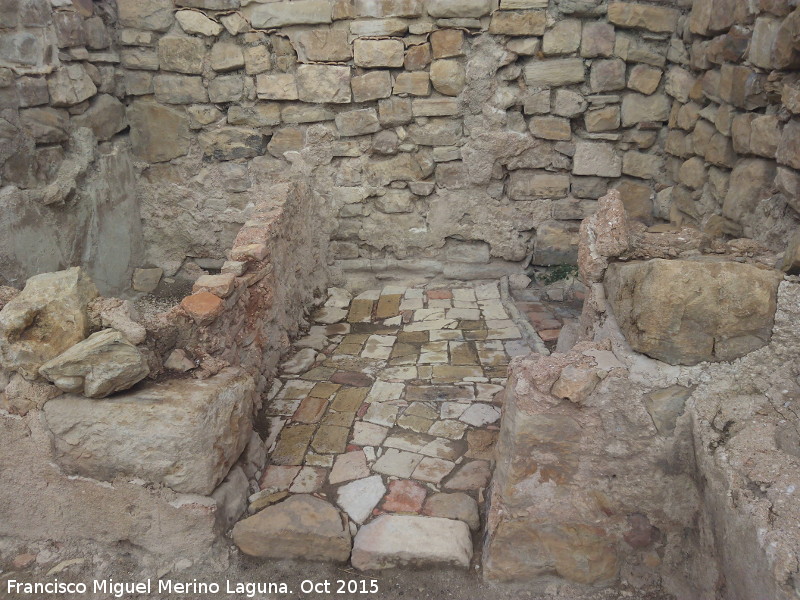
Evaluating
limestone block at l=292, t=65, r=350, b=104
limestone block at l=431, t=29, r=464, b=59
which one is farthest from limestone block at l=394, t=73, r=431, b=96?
limestone block at l=292, t=65, r=350, b=104

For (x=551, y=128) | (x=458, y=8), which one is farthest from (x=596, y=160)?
(x=458, y=8)

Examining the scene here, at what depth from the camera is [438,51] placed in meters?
5.01

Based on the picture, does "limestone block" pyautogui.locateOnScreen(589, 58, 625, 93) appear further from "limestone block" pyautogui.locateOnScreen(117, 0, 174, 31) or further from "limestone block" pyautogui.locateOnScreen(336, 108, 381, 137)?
"limestone block" pyautogui.locateOnScreen(117, 0, 174, 31)

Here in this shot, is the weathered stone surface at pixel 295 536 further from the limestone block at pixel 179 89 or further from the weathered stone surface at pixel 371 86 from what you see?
the limestone block at pixel 179 89

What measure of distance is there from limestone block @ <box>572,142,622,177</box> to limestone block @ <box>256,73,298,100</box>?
7.97 feet

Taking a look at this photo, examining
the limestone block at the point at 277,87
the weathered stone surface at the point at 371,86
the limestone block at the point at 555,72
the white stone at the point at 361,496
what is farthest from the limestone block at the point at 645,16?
the white stone at the point at 361,496

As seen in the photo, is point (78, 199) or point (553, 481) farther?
point (78, 199)

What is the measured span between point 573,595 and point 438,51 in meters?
4.08

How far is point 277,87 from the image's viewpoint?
5.20 meters

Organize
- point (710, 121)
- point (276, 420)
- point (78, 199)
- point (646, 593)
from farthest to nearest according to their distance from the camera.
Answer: point (78, 199) → point (710, 121) → point (276, 420) → point (646, 593)

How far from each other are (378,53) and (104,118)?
2.33 m

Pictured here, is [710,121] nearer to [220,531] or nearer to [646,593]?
[646,593]

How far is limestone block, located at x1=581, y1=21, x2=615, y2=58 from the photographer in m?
4.85

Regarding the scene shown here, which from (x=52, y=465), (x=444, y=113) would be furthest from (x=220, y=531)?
(x=444, y=113)
